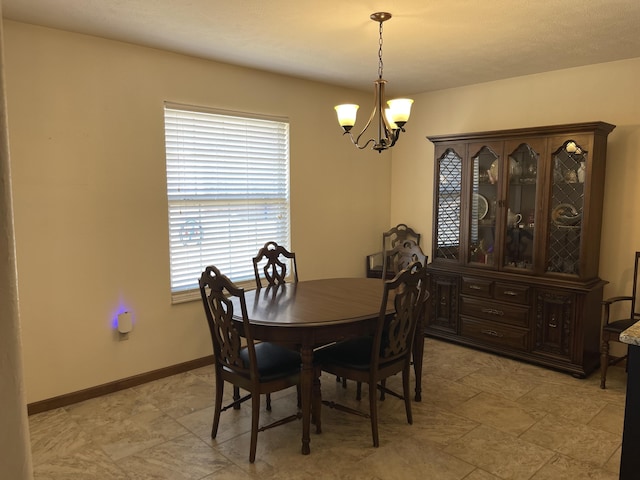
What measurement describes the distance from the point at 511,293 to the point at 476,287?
32 centimetres

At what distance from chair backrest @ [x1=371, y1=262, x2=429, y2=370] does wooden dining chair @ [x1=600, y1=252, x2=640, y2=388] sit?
1.58 metres

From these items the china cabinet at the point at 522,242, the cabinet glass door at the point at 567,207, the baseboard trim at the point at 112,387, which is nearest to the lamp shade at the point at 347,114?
the china cabinet at the point at 522,242

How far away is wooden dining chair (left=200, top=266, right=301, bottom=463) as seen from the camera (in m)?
2.52

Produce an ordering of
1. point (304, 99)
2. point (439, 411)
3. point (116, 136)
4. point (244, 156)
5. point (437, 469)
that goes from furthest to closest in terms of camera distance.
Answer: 1. point (304, 99)
2. point (244, 156)
3. point (116, 136)
4. point (439, 411)
5. point (437, 469)

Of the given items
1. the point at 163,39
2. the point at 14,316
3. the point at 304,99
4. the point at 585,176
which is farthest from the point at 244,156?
the point at 14,316

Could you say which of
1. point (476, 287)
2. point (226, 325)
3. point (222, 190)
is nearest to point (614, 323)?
point (476, 287)

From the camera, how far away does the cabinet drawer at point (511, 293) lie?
3967 mm

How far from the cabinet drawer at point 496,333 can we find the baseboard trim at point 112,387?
2.32 metres

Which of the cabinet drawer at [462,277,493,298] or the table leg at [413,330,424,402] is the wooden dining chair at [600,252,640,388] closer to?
the cabinet drawer at [462,277,493,298]

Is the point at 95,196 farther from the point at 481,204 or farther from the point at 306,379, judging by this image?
the point at 481,204

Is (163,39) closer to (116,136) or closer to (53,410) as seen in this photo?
(116,136)

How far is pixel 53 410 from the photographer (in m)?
3.17

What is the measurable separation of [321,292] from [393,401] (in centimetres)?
91

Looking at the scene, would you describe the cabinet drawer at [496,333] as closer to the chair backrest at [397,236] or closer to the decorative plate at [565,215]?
the decorative plate at [565,215]
